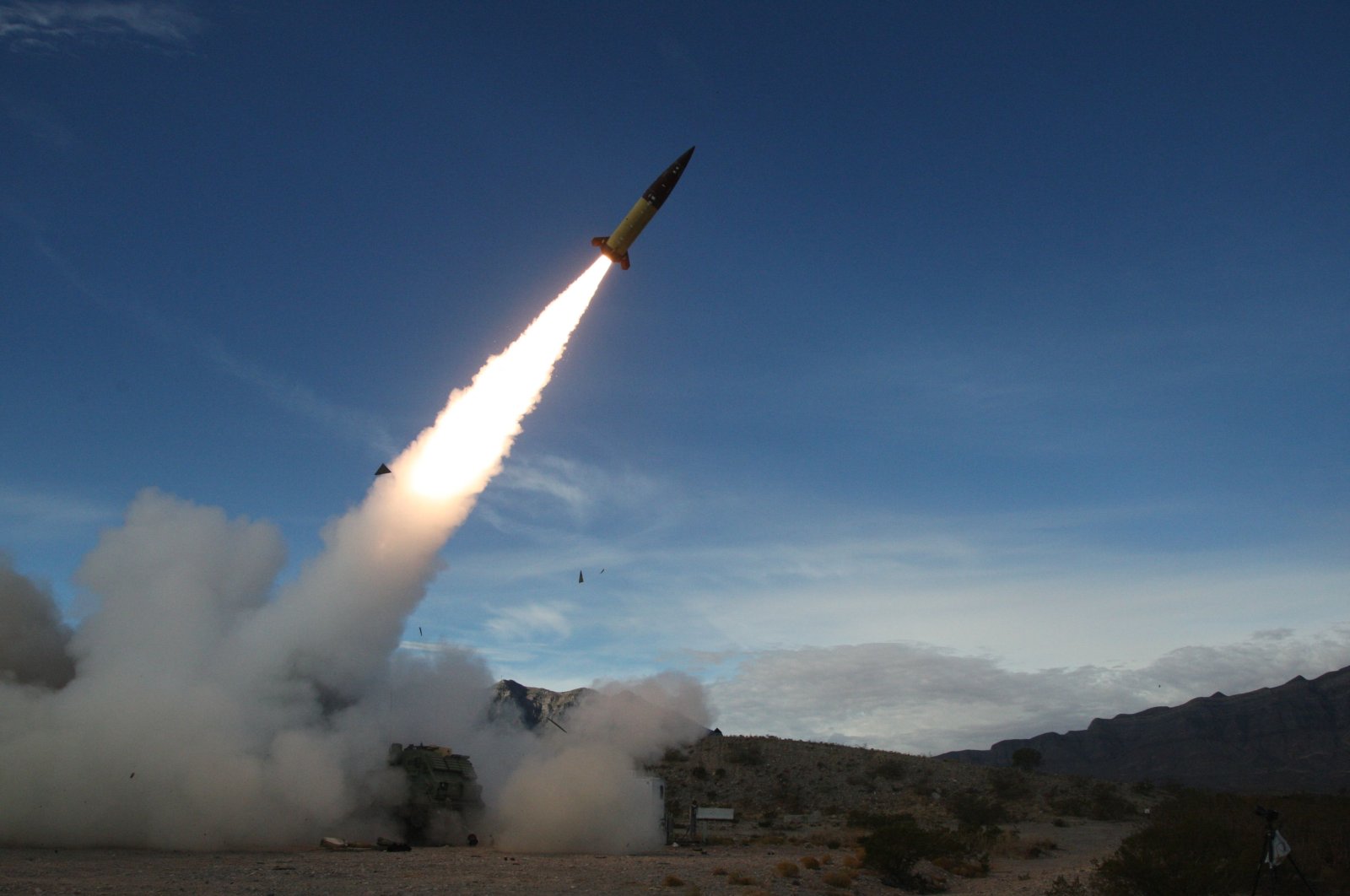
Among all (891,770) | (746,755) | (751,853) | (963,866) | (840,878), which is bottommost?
(963,866)

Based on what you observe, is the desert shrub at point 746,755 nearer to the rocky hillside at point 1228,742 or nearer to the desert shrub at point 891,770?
the desert shrub at point 891,770

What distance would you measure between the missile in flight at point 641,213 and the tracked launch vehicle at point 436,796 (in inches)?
565

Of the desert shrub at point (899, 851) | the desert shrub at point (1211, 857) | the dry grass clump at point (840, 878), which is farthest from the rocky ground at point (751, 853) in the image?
the desert shrub at point (1211, 857)

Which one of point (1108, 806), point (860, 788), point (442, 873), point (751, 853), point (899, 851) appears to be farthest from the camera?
point (860, 788)

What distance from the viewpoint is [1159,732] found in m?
113

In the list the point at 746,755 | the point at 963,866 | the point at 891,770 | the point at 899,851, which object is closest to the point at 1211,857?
the point at 899,851

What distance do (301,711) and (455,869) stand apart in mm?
8969

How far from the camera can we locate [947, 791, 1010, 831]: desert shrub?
105 feet

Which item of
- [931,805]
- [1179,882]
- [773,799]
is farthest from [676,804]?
[1179,882]

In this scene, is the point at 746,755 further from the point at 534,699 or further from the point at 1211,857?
the point at 534,699

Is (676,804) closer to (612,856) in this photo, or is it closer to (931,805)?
(931,805)

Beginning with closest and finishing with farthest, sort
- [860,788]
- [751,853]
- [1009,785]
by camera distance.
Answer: [751,853] < [860,788] < [1009,785]

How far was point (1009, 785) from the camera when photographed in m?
40.8

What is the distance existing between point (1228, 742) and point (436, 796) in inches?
4265
